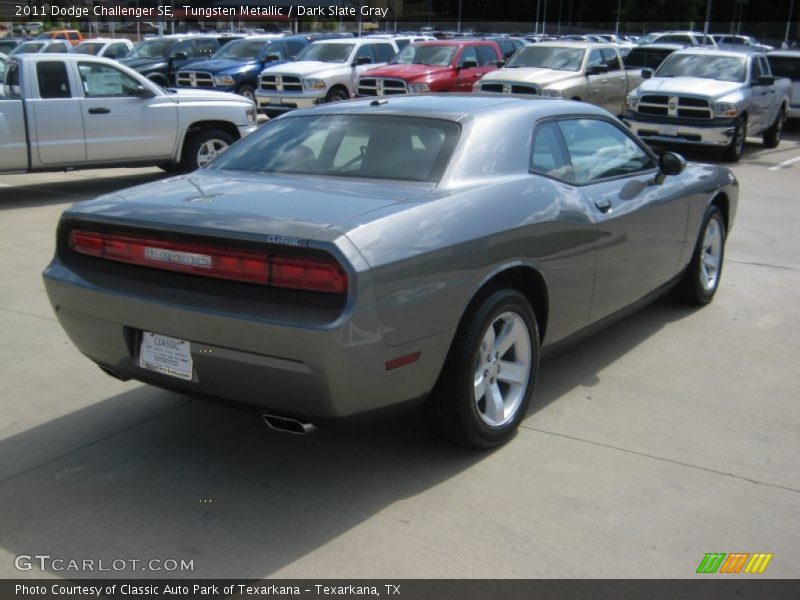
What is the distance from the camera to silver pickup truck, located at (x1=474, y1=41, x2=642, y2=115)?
16062mm

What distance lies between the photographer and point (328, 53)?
19672 mm

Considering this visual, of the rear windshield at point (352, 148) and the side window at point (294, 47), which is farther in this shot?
the side window at point (294, 47)

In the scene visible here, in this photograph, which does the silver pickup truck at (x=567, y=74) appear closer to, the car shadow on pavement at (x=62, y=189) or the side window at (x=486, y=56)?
the side window at (x=486, y=56)

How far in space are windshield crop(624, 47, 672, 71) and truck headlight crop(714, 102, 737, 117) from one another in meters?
8.28

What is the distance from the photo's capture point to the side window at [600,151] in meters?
4.90

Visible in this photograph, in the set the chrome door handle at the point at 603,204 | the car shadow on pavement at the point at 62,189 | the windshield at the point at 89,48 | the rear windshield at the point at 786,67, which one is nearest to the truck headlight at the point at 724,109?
the rear windshield at the point at 786,67

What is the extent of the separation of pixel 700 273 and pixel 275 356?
4.01 m

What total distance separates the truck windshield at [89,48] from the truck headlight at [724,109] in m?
19.0

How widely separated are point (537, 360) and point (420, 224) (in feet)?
3.56

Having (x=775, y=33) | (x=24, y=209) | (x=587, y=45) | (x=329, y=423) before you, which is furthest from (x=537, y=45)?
(x=775, y=33)

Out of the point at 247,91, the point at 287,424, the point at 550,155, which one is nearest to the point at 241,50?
the point at 247,91

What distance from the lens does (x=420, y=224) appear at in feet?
11.9

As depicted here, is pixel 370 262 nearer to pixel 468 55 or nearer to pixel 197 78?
pixel 468 55

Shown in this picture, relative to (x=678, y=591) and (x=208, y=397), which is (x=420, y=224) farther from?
(x=678, y=591)
